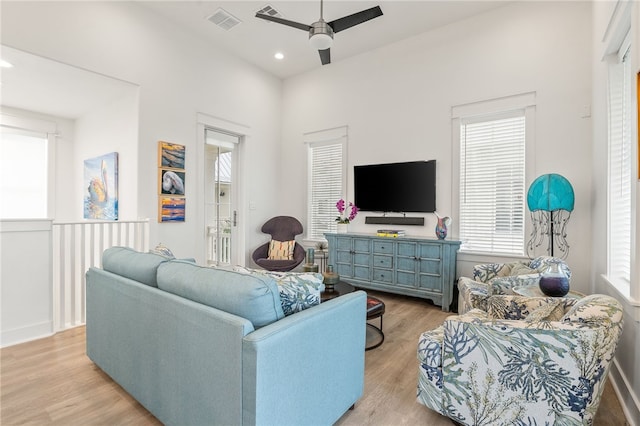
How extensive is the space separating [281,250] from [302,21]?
3.33 m

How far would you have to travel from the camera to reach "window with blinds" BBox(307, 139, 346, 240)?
17.2 ft

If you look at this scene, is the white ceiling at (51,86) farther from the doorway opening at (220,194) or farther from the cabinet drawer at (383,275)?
the cabinet drawer at (383,275)

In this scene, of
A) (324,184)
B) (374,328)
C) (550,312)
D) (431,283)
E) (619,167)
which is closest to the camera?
(550,312)

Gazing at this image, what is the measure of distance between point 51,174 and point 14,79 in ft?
6.12

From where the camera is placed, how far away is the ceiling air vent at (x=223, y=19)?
3943 mm

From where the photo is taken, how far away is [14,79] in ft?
12.2

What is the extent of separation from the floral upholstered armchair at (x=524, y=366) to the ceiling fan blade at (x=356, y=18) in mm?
2632

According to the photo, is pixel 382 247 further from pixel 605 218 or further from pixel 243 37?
pixel 243 37

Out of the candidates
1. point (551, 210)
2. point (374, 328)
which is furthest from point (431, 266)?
point (551, 210)

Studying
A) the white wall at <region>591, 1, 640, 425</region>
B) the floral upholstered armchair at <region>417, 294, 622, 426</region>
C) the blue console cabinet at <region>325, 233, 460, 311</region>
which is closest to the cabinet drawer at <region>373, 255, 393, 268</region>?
the blue console cabinet at <region>325, 233, 460, 311</region>

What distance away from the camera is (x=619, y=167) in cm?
251

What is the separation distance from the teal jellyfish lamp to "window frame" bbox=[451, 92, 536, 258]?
10 cm

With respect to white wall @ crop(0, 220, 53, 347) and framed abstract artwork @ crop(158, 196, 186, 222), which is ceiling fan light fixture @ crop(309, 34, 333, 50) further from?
white wall @ crop(0, 220, 53, 347)

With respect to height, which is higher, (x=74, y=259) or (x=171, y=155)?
(x=171, y=155)
